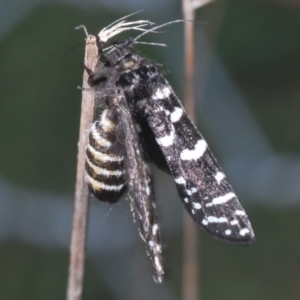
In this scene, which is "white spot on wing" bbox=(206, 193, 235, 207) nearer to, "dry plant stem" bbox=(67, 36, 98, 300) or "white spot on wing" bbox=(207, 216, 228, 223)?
"white spot on wing" bbox=(207, 216, 228, 223)

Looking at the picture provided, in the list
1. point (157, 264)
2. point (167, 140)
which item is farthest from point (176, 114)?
point (157, 264)

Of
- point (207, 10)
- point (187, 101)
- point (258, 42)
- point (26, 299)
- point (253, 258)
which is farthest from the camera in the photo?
point (258, 42)

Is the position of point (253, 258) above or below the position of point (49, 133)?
below

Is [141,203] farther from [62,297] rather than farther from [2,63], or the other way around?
[2,63]

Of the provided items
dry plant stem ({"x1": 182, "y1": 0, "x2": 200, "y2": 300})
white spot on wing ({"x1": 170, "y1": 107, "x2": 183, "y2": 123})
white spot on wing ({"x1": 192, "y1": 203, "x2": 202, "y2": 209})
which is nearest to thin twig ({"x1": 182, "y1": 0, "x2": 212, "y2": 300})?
dry plant stem ({"x1": 182, "y1": 0, "x2": 200, "y2": 300})

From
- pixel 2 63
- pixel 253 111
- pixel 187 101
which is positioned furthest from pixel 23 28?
pixel 187 101

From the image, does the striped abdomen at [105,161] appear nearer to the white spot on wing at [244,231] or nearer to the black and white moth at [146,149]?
the black and white moth at [146,149]
